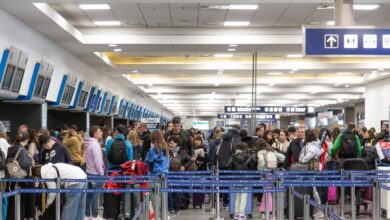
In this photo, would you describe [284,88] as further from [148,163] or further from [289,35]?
[148,163]

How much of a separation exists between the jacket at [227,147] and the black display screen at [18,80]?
14.4 ft

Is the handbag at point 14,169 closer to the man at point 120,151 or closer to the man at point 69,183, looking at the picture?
the man at point 69,183

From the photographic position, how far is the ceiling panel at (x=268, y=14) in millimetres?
12585

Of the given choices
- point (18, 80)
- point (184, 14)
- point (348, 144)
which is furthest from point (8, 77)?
point (348, 144)

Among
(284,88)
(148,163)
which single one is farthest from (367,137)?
(284,88)

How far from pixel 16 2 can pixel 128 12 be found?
3.20 meters

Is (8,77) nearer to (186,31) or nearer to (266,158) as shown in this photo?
(266,158)

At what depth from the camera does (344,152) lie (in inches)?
461

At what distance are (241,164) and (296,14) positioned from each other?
464cm

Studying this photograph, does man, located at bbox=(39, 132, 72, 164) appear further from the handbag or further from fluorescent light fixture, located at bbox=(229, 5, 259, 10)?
fluorescent light fixture, located at bbox=(229, 5, 259, 10)

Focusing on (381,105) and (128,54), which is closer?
(128,54)

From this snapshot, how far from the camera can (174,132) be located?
11695mm

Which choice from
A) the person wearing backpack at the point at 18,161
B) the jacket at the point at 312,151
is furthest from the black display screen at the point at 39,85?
the jacket at the point at 312,151

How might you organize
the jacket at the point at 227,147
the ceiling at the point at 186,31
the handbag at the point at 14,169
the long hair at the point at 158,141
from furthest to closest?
the ceiling at the point at 186,31 < the jacket at the point at 227,147 < the long hair at the point at 158,141 < the handbag at the point at 14,169
